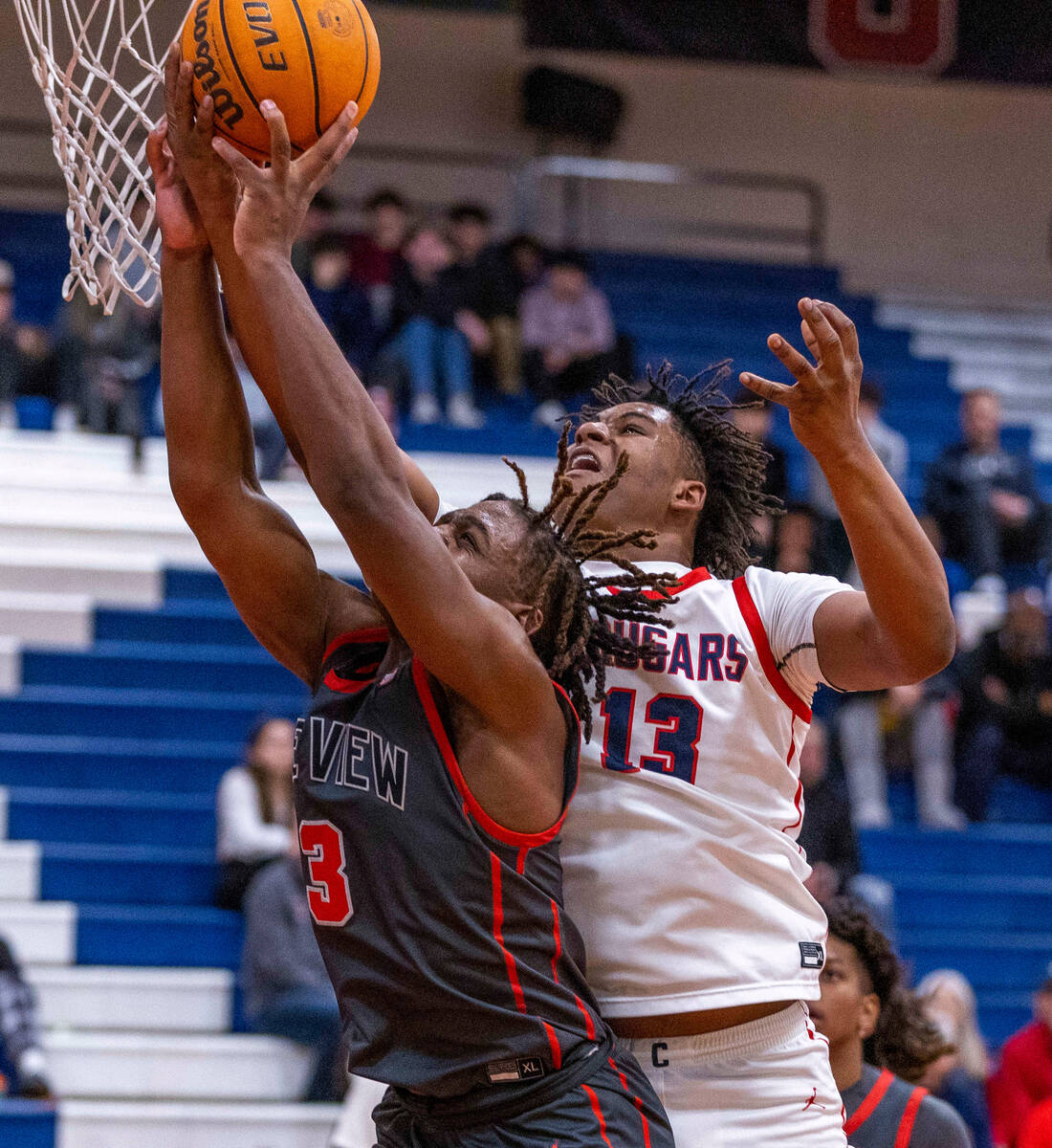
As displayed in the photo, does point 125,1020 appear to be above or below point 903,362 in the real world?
below

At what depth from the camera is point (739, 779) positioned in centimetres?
267

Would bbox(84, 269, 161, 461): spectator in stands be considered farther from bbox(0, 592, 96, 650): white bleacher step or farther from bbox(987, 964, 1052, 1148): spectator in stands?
bbox(987, 964, 1052, 1148): spectator in stands

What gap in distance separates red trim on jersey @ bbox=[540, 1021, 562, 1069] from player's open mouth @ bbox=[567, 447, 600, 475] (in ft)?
3.11

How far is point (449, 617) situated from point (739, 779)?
0.65 meters

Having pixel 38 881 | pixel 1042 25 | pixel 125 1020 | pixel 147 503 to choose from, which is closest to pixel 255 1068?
pixel 125 1020

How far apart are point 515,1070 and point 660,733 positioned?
0.58 meters

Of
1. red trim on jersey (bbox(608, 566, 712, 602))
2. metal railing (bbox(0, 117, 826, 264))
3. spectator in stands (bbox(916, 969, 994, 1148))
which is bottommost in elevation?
spectator in stands (bbox(916, 969, 994, 1148))

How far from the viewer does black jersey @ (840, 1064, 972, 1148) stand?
3656mm

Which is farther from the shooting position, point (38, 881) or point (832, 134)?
point (832, 134)

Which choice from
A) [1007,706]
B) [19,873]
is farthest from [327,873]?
[1007,706]

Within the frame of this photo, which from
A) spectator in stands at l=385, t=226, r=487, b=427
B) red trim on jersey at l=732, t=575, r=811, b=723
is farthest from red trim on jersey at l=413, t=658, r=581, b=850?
spectator in stands at l=385, t=226, r=487, b=427

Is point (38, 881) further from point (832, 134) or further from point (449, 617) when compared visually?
point (832, 134)

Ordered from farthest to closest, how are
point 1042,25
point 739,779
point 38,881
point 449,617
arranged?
1. point 1042,25
2. point 38,881
3. point 739,779
4. point 449,617

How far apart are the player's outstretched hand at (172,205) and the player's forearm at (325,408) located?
35cm
